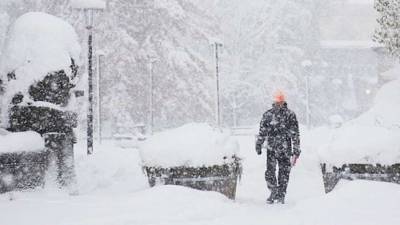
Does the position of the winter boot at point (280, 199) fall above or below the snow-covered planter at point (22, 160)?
below

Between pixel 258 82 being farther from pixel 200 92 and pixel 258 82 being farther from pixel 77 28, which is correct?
pixel 77 28

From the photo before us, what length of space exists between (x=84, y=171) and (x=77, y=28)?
2093 centimetres

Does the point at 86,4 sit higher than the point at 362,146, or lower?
higher

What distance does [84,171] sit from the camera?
464 inches

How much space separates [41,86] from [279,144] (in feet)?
13.8

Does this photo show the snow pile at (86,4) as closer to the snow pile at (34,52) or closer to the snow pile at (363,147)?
the snow pile at (34,52)

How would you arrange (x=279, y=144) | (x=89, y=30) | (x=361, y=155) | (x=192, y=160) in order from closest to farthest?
1. (x=361, y=155)
2. (x=192, y=160)
3. (x=279, y=144)
4. (x=89, y=30)

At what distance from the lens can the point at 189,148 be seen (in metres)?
8.66

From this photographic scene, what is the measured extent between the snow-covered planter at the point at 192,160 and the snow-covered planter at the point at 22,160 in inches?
78.6

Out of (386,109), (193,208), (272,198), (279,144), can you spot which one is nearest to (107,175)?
(272,198)

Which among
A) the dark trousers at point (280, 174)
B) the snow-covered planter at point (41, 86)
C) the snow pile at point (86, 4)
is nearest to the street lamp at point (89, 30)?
the snow pile at point (86, 4)

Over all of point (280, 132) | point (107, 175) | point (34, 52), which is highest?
point (34, 52)

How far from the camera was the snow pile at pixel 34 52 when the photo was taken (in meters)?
9.98

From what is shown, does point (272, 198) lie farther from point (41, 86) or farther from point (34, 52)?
point (34, 52)
